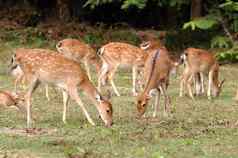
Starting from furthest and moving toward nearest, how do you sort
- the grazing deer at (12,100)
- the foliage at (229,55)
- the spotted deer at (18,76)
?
the foliage at (229,55), the spotted deer at (18,76), the grazing deer at (12,100)

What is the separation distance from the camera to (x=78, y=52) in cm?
1847

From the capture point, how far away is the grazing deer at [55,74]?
40.5 feet

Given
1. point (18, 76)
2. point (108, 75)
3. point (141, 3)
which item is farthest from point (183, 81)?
point (141, 3)

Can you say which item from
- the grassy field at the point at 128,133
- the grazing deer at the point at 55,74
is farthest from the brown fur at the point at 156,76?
the grazing deer at the point at 55,74

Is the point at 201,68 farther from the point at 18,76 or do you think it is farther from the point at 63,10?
the point at 63,10

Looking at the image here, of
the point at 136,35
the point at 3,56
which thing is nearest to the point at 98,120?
the point at 3,56

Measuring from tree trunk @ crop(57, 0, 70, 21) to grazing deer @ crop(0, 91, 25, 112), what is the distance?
13.2 meters

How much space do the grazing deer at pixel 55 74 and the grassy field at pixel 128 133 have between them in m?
0.40

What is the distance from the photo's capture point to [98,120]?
12.7m

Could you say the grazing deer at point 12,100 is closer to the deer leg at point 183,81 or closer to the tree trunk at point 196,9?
the deer leg at point 183,81

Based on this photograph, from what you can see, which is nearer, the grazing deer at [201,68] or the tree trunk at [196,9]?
the grazing deer at [201,68]

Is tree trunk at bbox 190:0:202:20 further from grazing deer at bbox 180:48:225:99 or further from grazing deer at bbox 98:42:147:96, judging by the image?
grazing deer at bbox 180:48:225:99

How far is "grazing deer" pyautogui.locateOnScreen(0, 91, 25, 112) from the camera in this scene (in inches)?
528

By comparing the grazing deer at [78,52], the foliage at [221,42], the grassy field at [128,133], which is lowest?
the grassy field at [128,133]
